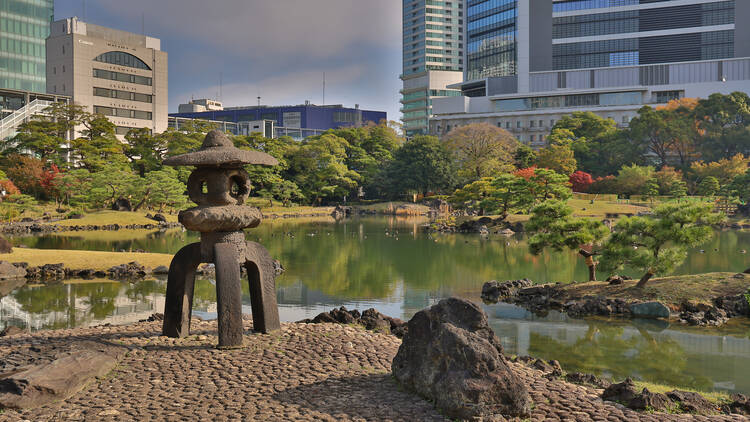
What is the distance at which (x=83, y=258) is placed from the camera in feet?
73.6

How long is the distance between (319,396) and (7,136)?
54305 mm

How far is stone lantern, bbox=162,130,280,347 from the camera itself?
385 inches

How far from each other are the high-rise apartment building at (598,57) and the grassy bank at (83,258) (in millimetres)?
68508

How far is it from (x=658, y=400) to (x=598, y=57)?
7840 cm

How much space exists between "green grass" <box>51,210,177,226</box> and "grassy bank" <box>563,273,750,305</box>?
32.7 meters

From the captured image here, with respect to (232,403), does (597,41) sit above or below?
above

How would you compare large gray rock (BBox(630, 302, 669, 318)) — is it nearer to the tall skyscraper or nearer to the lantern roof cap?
the lantern roof cap

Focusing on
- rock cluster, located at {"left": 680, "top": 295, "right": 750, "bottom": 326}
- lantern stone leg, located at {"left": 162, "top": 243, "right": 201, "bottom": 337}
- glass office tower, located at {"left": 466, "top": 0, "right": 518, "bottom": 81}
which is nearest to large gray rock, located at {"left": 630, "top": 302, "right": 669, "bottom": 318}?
rock cluster, located at {"left": 680, "top": 295, "right": 750, "bottom": 326}

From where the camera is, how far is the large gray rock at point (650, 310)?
15.2 m

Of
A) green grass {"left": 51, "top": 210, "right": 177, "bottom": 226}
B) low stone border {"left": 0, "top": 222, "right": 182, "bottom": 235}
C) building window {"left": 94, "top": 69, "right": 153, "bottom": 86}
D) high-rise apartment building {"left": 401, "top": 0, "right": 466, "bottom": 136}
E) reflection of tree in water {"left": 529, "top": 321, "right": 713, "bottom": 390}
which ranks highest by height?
high-rise apartment building {"left": 401, "top": 0, "right": 466, "bottom": 136}

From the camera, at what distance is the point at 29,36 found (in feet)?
247

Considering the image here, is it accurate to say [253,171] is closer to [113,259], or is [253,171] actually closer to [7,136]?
[7,136]

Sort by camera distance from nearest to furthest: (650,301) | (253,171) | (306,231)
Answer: (650,301) < (306,231) < (253,171)

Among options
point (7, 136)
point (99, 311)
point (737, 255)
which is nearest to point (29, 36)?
point (7, 136)
